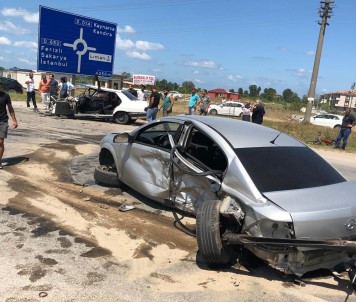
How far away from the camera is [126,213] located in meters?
5.57

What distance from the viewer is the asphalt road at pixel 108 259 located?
3547 millimetres

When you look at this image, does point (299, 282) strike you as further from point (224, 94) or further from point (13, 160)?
point (224, 94)

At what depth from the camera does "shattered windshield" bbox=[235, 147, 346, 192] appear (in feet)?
13.3

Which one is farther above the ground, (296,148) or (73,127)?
(296,148)

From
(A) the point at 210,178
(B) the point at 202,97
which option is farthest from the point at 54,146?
(B) the point at 202,97

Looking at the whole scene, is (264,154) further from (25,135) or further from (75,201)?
(25,135)

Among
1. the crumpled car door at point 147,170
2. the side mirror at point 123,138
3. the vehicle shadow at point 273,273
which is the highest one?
the side mirror at point 123,138

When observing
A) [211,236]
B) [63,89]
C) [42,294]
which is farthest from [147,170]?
[63,89]

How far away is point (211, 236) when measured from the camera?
12.7ft

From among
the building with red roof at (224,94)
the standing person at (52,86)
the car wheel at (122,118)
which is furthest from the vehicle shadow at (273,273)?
the building with red roof at (224,94)

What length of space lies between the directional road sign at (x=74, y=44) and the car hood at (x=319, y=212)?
19293mm

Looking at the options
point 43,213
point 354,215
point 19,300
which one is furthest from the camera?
point 43,213

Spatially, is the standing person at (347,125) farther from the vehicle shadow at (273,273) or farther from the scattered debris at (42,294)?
the scattered debris at (42,294)

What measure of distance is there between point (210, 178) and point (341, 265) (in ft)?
5.11
